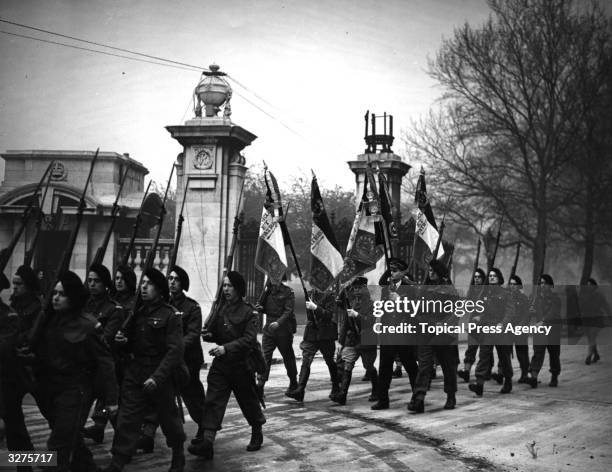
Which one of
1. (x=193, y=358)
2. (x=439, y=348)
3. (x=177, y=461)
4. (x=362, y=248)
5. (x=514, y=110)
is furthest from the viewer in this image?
(x=514, y=110)

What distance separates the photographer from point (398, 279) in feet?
38.6

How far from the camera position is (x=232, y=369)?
8312 millimetres

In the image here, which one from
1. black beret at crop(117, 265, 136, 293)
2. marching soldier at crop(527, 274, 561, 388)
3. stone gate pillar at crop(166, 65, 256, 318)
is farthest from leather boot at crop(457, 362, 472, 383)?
black beret at crop(117, 265, 136, 293)

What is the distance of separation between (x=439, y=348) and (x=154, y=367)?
4.91 metres

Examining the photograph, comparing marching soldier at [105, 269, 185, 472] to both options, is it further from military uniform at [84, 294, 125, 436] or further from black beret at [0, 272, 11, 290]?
black beret at [0, 272, 11, 290]

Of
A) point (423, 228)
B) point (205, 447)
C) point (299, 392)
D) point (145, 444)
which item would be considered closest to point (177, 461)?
point (205, 447)

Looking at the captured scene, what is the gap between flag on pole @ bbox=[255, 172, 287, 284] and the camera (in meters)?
11.4

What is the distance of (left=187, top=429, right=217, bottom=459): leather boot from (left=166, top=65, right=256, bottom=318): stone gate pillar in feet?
28.7

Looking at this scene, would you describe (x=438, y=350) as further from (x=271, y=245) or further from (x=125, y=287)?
(x=125, y=287)

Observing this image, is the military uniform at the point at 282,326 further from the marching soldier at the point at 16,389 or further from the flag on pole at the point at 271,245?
the marching soldier at the point at 16,389

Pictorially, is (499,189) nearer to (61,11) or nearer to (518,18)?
(518,18)

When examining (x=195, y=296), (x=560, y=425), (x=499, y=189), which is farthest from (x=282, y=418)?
(x=499, y=189)

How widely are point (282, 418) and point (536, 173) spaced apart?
18.4m

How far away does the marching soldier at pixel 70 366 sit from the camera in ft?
21.4
